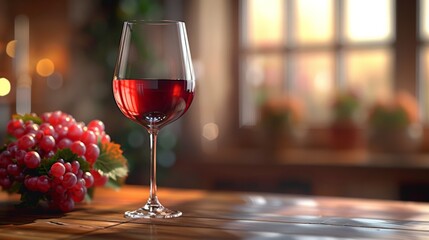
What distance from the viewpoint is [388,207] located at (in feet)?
3.47

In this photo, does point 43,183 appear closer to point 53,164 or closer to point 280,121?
point 53,164

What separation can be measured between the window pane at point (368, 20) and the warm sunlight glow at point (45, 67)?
137cm

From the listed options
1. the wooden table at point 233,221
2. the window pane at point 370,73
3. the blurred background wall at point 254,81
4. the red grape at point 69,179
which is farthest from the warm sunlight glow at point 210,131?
the red grape at point 69,179

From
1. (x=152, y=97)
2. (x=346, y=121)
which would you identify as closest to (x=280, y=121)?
(x=346, y=121)

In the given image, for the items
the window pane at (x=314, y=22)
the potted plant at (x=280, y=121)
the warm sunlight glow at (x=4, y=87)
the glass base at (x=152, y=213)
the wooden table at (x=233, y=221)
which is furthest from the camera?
the window pane at (x=314, y=22)

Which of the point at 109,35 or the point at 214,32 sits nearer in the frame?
the point at 109,35

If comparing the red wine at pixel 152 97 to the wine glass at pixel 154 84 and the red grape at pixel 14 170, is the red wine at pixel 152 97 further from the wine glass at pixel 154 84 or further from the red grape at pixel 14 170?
the red grape at pixel 14 170

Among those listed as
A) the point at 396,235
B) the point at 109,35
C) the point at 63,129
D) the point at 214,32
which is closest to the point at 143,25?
the point at 63,129

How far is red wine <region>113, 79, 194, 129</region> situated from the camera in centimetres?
94

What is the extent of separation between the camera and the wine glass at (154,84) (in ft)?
3.07

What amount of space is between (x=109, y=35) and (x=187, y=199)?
211 centimetres

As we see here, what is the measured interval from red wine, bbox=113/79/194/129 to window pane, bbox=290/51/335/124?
2.31 m

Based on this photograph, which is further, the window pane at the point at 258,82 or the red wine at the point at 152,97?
the window pane at the point at 258,82

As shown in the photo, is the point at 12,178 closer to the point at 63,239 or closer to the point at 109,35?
the point at 63,239
